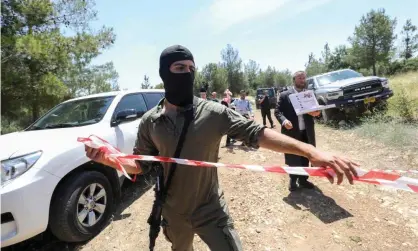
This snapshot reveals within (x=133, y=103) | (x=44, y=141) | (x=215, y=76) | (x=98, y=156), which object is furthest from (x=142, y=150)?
(x=215, y=76)

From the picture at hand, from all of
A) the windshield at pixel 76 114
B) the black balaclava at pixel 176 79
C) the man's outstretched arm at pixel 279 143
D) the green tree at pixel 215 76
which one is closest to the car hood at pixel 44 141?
the windshield at pixel 76 114

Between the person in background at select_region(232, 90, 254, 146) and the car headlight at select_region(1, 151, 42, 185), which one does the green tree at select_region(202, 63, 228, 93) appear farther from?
the car headlight at select_region(1, 151, 42, 185)

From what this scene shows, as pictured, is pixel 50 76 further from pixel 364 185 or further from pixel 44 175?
pixel 364 185

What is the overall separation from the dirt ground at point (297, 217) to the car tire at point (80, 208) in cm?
22

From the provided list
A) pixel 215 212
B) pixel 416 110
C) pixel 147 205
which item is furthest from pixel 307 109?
pixel 416 110

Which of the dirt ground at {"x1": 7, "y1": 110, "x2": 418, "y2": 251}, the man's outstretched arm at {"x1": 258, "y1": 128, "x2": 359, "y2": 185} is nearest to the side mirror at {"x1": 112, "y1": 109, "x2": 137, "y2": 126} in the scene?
the dirt ground at {"x1": 7, "y1": 110, "x2": 418, "y2": 251}

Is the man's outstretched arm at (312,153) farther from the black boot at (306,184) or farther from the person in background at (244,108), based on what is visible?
the person in background at (244,108)

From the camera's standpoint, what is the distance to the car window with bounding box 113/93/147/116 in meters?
4.92

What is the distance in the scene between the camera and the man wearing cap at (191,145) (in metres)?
1.98

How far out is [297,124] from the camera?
196 inches

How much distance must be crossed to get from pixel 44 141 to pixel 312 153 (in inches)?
123

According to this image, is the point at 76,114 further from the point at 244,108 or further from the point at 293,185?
the point at 244,108

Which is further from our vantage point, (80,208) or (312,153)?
(80,208)

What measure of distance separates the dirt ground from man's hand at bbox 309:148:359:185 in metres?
2.32
